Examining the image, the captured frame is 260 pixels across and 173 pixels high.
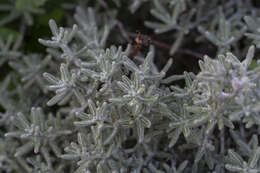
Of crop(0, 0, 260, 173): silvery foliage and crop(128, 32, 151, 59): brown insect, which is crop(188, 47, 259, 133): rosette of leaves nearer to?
crop(0, 0, 260, 173): silvery foliage

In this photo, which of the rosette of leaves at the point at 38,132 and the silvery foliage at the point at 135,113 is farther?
the rosette of leaves at the point at 38,132

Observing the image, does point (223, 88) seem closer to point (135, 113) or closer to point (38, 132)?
point (135, 113)

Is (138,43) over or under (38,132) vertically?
over

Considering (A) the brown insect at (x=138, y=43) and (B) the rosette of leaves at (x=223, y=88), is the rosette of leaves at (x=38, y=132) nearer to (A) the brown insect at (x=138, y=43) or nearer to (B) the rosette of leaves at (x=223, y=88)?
(A) the brown insect at (x=138, y=43)

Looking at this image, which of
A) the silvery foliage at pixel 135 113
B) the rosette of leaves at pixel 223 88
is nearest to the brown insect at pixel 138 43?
the silvery foliage at pixel 135 113

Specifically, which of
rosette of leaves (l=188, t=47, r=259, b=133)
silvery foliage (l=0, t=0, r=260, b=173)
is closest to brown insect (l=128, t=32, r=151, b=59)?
silvery foliage (l=0, t=0, r=260, b=173)

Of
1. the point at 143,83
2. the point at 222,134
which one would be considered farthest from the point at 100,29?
the point at 222,134

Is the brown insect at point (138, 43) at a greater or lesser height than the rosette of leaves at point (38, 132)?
greater

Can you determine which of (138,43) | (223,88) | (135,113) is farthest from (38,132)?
(223,88)
